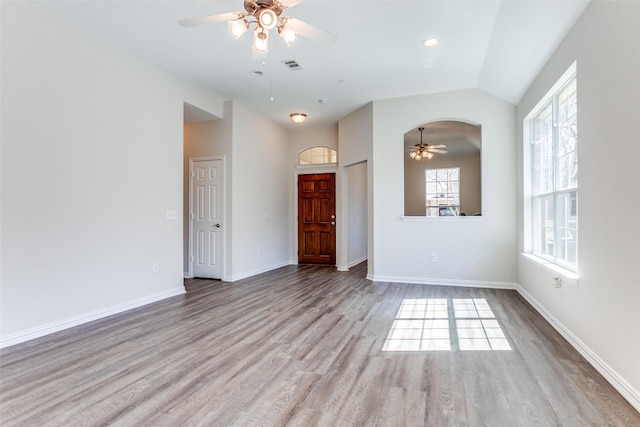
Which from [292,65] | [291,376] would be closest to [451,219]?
[292,65]

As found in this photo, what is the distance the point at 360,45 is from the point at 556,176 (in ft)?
8.30

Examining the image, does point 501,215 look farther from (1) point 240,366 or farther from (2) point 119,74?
(2) point 119,74

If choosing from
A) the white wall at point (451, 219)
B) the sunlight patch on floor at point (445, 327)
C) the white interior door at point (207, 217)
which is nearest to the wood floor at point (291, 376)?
the sunlight patch on floor at point (445, 327)

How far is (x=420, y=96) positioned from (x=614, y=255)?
12.5ft

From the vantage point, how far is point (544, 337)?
9.82 feet

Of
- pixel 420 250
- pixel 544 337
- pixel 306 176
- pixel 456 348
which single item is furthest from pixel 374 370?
pixel 306 176

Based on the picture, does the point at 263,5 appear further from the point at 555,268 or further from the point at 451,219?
the point at 451,219

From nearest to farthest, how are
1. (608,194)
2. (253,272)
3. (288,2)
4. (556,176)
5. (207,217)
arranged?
(608,194) → (288,2) → (556,176) → (207,217) → (253,272)

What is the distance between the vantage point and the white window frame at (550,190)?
3.14 m

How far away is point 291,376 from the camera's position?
2291 millimetres

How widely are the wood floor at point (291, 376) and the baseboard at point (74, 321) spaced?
100mm

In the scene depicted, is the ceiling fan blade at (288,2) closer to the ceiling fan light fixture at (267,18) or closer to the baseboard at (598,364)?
the ceiling fan light fixture at (267,18)

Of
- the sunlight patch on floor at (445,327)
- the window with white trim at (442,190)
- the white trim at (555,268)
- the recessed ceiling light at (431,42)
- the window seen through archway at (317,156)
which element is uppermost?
the recessed ceiling light at (431,42)

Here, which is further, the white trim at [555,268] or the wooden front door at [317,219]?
the wooden front door at [317,219]
